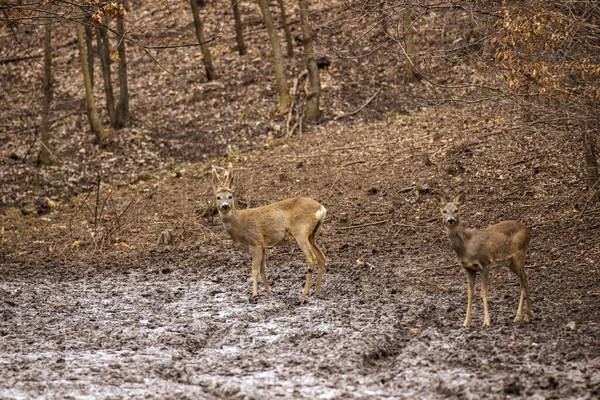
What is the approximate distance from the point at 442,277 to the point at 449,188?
3.55 m

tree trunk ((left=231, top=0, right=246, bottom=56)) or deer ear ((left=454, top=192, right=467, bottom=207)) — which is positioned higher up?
tree trunk ((left=231, top=0, right=246, bottom=56))

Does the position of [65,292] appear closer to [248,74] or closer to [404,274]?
[404,274]

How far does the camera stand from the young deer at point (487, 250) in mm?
8102

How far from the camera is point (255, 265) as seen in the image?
10070 millimetres

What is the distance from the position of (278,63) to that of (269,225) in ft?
33.8

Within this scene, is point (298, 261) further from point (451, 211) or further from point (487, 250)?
point (487, 250)

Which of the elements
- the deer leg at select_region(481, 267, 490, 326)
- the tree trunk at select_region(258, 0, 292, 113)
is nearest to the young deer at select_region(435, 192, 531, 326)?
the deer leg at select_region(481, 267, 490, 326)

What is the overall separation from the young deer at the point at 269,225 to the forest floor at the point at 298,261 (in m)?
0.43

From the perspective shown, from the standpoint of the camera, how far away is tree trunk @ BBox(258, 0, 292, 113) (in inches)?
773

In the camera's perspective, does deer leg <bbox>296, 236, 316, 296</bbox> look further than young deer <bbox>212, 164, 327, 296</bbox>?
No

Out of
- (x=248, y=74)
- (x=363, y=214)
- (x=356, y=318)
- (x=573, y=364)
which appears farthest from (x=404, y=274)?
(x=248, y=74)

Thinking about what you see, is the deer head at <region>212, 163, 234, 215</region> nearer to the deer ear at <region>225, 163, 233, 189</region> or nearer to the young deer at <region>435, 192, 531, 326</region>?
the deer ear at <region>225, 163, 233, 189</region>

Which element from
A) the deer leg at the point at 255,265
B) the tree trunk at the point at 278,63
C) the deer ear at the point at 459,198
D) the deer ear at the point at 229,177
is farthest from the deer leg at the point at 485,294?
the tree trunk at the point at 278,63

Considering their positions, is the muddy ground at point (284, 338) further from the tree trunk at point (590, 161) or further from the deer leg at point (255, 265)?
the tree trunk at point (590, 161)
